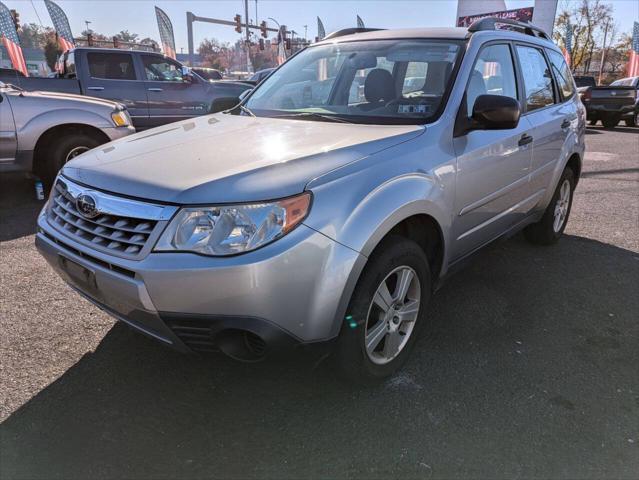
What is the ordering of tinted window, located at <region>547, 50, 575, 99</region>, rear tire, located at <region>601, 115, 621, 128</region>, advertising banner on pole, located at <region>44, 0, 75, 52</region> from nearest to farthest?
tinted window, located at <region>547, 50, 575, 99</region>, rear tire, located at <region>601, 115, 621, 128</region>, advertising banner on pole, located at <region>44, 0, 75, 52</region>

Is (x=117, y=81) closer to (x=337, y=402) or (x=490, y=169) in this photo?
(x=490, y=169)

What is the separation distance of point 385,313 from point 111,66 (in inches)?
357

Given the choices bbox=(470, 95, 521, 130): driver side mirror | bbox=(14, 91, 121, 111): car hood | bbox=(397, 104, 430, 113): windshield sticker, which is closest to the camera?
bbox=(470, 95, 521, 130): driver side mirror

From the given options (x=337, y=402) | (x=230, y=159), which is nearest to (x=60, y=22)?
(x=230, y=159)

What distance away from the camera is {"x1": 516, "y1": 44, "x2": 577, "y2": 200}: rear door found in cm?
367

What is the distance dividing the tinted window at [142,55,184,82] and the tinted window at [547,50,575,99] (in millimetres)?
7807

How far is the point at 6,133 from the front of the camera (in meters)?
5.77

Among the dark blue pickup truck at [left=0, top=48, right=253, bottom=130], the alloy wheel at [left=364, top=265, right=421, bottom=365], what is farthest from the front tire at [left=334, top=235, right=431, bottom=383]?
the dark blue pickup truck at [left=0, top=48, right=253, bottom=130]

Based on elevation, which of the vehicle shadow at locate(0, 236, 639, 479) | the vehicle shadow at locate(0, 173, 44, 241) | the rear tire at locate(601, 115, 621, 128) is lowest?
the rear tire at locate(601, 115, 621, 128)

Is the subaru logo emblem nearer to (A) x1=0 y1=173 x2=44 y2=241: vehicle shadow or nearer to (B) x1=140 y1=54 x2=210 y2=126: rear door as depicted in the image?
(A) x1=0 y1=173 x2=44 y2=241: vehicle shadow

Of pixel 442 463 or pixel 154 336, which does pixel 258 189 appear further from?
pixel 442 463

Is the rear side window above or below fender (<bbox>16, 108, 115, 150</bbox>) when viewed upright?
above

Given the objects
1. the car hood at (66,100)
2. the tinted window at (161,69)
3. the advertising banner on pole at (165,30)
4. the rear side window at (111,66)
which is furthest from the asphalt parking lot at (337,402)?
the advertising banner on pole at (165,30)

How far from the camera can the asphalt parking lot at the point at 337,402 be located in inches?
80.7
